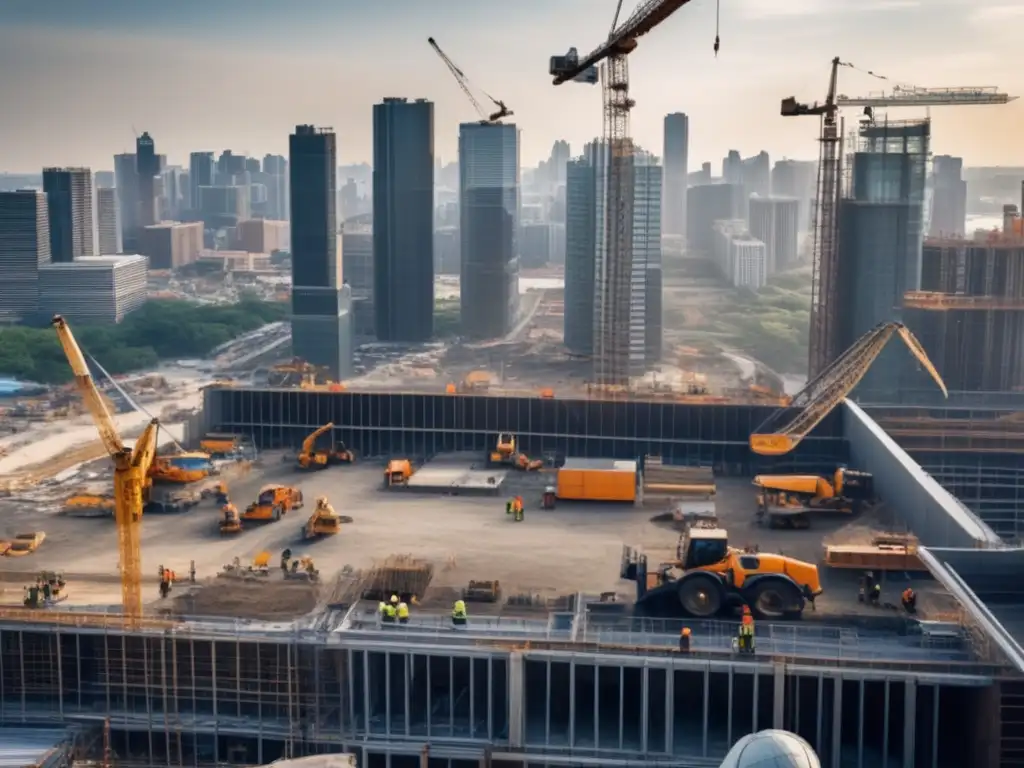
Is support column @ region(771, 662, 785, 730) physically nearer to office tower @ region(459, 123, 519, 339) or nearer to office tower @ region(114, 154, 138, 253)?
office tower @ region(459, 123, 519, 339)

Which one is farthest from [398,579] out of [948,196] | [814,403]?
[948,196]

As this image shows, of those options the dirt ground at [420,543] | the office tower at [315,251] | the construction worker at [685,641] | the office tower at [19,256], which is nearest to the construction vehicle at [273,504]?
the dirt ground at [420,543]

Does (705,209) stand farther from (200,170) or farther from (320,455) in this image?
(320,455)

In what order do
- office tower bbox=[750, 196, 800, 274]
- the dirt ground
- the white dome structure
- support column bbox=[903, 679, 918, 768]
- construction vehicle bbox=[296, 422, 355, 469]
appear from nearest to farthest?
the white dome structure → support column bbox=[903, 679, 918, 768] → the dirt ground → construction vehicle bbox=[296, 422, 355, 469] → office tower bbox=[750, 196, 800, 274]

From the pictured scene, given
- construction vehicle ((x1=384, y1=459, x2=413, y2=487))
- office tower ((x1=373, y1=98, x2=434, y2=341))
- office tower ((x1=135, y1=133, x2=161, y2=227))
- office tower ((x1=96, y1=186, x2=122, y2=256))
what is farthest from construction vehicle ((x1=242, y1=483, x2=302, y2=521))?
office tower ((x1=135, y1=133, x2=161, y2=227))

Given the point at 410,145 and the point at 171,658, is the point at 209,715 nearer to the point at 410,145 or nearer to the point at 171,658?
the point at 171,658
